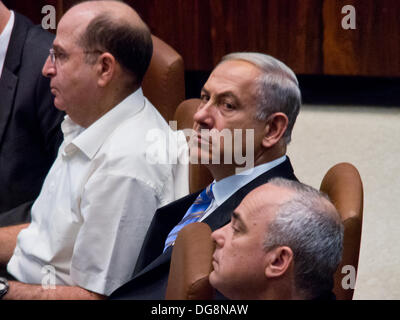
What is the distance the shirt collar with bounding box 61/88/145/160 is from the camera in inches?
58.9

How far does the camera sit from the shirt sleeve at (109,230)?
141 cm

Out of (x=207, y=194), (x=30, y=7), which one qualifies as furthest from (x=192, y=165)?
(x=30, y=7)

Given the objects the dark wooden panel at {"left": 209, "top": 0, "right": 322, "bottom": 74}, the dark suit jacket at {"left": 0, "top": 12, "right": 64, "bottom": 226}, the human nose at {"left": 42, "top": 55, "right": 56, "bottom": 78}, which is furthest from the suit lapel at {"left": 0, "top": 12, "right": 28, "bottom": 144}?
the dark wooden panel at {"left": 209, "top": 0, "right": 322, "bottom": 74}

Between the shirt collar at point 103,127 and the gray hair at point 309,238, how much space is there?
517mm

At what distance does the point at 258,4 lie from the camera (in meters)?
2.73

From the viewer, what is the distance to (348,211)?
1244 millimetres

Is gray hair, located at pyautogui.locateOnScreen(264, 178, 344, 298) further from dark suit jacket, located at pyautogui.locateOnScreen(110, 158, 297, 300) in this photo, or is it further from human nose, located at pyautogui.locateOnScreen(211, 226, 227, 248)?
dark suit jacket, located at pyautogui.locateOnScreen(110, 158, 297, 300)

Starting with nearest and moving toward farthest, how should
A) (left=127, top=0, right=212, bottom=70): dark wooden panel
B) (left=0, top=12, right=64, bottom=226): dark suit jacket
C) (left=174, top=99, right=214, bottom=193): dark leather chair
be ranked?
(left=174, top=99, right=214, bottom=193): dark leather chair < (left=0, top=12, right=64, bottom=226): dark suit jacket < (left=127, top=0, right=212, bottom=70): dark wooden panel

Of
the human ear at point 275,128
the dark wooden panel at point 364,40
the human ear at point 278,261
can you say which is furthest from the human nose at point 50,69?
the dark wooden panel at point 364,40

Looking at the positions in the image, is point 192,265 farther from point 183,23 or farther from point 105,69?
point 183,23

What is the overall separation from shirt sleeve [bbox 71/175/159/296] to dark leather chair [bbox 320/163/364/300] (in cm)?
35

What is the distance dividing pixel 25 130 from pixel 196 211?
55 cm

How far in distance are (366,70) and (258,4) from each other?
454 millimetres

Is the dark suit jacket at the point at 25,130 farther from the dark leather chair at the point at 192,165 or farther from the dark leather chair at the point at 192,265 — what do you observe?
the dark leather chair at the point at 192,265
